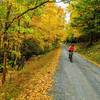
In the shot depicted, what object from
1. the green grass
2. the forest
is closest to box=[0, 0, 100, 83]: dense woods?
the forest

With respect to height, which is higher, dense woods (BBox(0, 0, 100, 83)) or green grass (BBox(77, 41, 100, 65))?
dense woods (BBox(0, 0, 100, 83))

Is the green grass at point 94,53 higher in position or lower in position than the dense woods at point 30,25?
lower

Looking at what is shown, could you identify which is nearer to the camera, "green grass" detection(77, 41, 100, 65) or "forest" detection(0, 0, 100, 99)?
"forest" detection(0, 0, 100, 99)

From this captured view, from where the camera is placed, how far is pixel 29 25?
104ft

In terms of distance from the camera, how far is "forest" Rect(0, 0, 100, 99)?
57.4 feet

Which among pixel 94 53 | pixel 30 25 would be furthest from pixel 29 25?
pixel 94 53

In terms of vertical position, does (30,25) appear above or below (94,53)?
above

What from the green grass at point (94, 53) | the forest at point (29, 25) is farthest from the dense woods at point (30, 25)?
the green grass at point (94, 53)

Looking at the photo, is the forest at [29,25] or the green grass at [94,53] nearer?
the forest at [29,25]

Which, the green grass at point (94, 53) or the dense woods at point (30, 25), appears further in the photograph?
the green grass at point (94, 53)

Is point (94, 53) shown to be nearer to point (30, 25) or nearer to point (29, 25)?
point (30, 25)

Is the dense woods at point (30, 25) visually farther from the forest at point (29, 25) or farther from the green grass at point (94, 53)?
the green grass at point (94, 53)

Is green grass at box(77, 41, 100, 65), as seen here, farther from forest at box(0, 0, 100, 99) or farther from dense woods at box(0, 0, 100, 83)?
dense woods at box(0, 0, 100, 83)

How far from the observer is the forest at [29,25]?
57.4 feet
